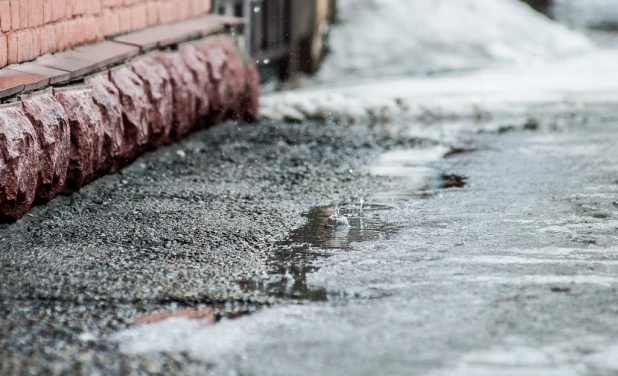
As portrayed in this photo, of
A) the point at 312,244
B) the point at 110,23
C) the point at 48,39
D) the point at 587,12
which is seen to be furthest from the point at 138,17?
the point at 587,12

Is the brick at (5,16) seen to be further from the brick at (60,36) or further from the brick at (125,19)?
the brick at (125,19)

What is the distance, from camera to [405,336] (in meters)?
3.90

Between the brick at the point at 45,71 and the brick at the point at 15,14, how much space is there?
0.24 metres

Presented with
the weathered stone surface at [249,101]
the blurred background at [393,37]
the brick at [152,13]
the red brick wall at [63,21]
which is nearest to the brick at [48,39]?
the red brick wall at [63,21]

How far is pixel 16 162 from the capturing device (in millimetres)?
5441

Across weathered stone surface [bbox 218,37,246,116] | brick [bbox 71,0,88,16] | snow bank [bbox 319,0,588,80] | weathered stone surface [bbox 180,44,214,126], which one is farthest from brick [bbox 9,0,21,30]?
snow bank [bbox 319,0,588,80]

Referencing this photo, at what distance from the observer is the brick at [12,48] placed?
6.14 m

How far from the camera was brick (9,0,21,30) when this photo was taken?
20.3 feet

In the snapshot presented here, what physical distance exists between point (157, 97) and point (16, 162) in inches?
96.4

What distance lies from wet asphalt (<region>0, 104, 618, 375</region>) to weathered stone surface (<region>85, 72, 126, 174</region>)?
5.7 inches

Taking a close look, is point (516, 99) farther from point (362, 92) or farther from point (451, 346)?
point (451, 346)

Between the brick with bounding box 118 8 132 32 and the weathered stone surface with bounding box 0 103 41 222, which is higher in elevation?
the brick with bounding box 118 8 132 32

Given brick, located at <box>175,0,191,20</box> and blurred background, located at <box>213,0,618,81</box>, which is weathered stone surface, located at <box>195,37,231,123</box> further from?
blurred background, located at <box>213,0,618,81</box>

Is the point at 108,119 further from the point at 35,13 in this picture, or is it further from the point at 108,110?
the point at 35,13
